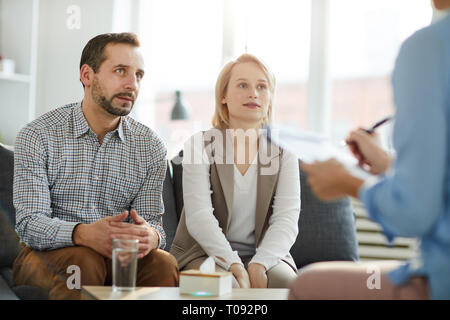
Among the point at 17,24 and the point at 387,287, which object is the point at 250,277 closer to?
the point at 387,287

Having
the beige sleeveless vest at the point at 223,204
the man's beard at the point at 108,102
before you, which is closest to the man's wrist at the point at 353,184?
the beige sleeveless vest at the point at 223,204

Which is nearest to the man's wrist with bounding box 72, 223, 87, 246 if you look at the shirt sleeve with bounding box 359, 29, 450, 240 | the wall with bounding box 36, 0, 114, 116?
the shirt sleeve with bounding box 359, 29, 450, 240

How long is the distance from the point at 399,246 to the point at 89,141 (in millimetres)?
1948

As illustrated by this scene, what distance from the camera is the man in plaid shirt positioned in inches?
67.0

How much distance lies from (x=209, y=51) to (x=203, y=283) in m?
2.66

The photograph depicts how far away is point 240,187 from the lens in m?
2.11

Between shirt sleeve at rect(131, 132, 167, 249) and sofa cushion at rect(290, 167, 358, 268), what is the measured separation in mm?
680

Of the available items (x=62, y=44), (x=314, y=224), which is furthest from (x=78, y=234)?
(x=62, y=44)

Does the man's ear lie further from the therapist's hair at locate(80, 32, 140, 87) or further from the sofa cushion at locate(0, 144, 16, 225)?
the sofa cushion at locate(0, 144, 16, 225)

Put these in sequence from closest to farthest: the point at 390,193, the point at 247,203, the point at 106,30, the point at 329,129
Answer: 1. the point at 390,193
2. the point at 247,203
3. the point at 329,129
4. the point at 106,30

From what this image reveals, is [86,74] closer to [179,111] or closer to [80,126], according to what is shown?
[80,126]

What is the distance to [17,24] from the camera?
3.69 m

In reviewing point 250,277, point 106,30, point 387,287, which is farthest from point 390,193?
point 106,30

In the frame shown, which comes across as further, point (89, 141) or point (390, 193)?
point (89, 141)
